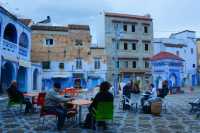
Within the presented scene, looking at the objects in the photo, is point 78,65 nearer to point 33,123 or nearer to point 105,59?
point 105,59

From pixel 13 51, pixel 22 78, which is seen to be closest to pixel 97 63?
pixel 22 78

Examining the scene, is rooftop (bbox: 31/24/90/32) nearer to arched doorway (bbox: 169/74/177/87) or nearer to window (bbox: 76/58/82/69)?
window (bbox: 76/58/82/69)

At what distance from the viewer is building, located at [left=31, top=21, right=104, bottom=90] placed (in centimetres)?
3631

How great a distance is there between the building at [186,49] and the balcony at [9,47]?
27.8 m

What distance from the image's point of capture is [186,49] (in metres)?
49.6

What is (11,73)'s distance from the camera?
22.6 m

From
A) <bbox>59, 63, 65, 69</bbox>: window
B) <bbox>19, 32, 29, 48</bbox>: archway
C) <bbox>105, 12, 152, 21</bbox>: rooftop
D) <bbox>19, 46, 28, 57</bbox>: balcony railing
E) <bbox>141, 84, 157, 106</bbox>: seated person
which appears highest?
<bbox>105, 12, 152, 21</bbox>: rooftop

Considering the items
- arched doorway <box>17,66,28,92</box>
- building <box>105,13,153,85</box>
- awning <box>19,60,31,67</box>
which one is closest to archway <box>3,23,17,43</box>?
awning <box>19,60,31,67</box>

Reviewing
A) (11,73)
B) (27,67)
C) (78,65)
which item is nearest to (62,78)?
(78,65)

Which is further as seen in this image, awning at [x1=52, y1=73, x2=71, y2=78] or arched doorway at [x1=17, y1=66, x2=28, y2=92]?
awning at [x1=52, y1=73, x2=71, y2=78]

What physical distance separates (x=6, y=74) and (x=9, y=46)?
284 centimetres

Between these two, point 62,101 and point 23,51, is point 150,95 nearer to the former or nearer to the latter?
point 62,101

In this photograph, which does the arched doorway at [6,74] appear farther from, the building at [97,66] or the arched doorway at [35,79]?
the building at [97,66]

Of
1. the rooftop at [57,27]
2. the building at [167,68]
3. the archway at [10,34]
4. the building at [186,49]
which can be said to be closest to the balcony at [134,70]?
the building at [167,68]
